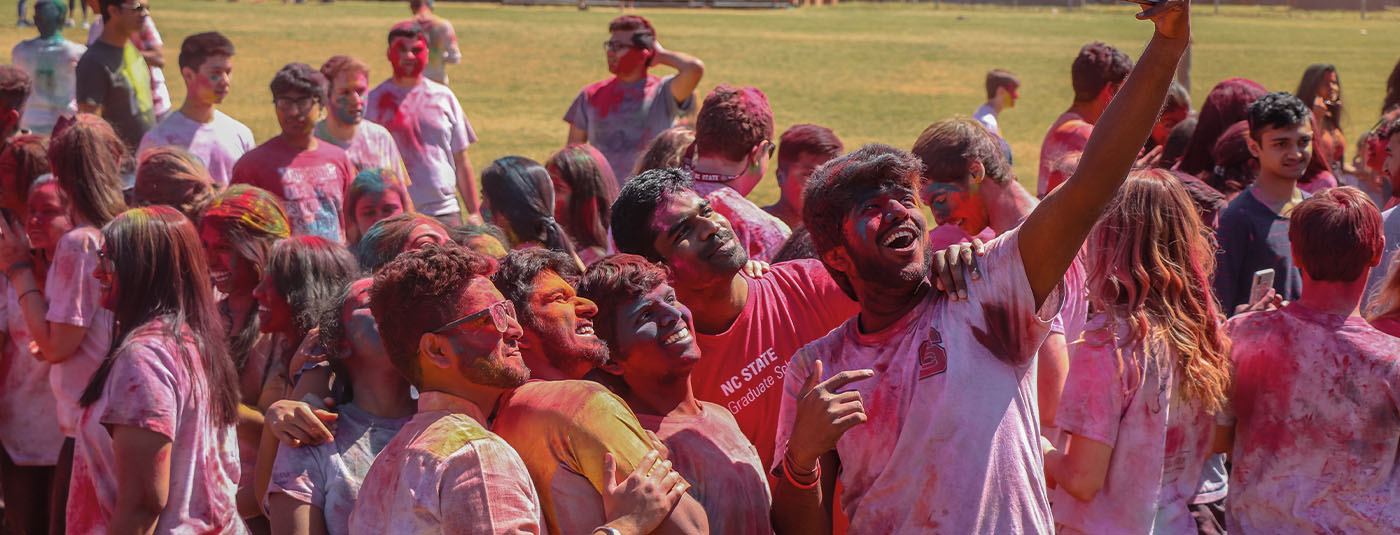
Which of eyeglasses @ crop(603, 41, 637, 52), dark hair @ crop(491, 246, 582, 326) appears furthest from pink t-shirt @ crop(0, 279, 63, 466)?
eyeglasses @ crop(603, 41, 637, 52)

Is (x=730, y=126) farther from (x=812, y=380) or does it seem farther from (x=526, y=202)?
(x=812, y=380)

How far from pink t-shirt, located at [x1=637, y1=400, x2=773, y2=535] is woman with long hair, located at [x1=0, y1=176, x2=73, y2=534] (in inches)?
137

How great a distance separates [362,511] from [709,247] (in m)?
1.40

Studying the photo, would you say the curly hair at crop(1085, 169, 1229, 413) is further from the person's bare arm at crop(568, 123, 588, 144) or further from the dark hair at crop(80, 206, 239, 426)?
the person's bare arm at crop(568, 123, 588, 144)

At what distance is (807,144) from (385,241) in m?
2.29

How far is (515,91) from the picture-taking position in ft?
A: 81.2

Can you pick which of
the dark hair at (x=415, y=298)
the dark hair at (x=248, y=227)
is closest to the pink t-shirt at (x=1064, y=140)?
the dark hair at (x=248, y=227)

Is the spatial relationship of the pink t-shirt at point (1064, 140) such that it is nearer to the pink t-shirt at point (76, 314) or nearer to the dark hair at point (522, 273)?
the dark hair at point (522, 273)

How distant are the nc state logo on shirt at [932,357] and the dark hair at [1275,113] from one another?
3557 mm

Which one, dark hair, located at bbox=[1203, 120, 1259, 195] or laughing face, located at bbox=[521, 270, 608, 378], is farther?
dark hair, located at bbox=[1203, 120, 1259, 195]

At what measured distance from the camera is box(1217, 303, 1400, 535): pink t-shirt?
3.73m

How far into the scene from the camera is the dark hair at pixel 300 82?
21.7ft

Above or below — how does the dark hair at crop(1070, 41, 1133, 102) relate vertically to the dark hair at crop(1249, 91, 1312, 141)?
below

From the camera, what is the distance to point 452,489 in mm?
2592
